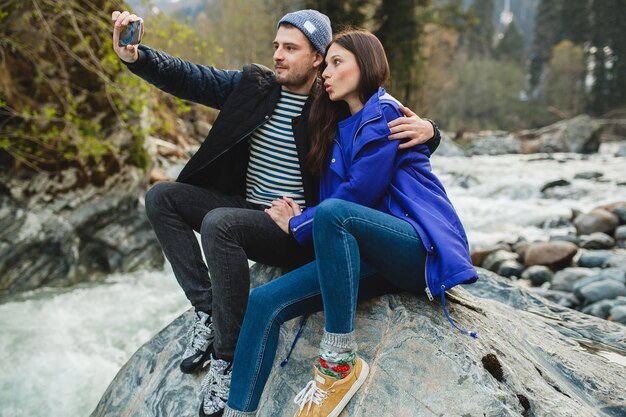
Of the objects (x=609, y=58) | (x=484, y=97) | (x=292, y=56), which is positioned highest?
(x=609, y=58)

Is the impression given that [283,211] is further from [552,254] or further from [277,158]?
[552,254]

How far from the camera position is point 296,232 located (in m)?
2.32

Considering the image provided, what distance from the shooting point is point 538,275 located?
20.2 ft

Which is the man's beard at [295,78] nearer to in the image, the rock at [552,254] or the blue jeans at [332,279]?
the blue jeans at [332,279]

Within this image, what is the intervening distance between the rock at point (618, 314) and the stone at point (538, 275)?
149cm

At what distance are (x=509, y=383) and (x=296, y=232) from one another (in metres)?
1.16

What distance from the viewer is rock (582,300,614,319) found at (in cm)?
471

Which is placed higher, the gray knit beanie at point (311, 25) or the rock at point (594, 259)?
the gray knit beanie at point (311, 25)

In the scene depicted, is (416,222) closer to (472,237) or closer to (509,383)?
(509,383)

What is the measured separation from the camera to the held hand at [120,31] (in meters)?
2.43

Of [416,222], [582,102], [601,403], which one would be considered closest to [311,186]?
[416,222]

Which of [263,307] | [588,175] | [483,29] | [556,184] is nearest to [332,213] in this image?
[263,307]

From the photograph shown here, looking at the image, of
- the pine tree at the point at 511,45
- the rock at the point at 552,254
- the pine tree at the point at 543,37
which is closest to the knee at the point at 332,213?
the rock at the point at 552,254

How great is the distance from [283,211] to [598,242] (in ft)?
21.9
